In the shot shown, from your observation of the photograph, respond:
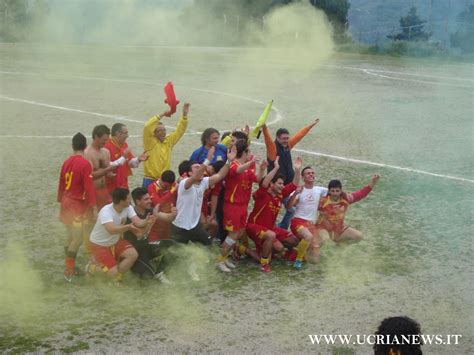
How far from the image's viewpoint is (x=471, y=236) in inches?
369

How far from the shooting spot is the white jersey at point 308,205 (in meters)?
8.70

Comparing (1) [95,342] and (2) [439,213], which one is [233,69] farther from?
(1) [95,342]

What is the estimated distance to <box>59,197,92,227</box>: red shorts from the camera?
766 cm

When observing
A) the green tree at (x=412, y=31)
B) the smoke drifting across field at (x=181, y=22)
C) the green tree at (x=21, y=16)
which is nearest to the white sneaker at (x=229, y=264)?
the smoke drifting across field at (x=181, y=22)

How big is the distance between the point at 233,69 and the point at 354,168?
53.6 ft

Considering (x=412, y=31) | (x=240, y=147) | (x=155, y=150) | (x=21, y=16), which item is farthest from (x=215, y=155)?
(x=412, y=31)

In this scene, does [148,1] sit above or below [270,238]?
above

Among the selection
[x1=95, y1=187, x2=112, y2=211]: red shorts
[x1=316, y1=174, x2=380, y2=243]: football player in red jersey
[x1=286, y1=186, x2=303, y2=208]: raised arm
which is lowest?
[x1=316, y1=174, x2=380, y2=243]: football player in red jersey

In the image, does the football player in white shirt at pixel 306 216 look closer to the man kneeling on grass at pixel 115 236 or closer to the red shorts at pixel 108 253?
the man kneeling on grass at pixel 115 236

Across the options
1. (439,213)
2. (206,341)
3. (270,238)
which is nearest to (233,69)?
(439,213)

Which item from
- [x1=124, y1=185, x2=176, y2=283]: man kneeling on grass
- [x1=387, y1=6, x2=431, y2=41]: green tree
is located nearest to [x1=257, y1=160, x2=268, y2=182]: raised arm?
[x1=124, y1=185, x2=176, y2=283]: man kneeling on grass

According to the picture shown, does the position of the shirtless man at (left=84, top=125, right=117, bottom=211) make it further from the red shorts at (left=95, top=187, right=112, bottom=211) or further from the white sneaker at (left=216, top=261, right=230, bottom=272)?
the white sneaker at (left=216, top=261, right=230, bottom=272)

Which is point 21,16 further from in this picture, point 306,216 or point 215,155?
point 306,216

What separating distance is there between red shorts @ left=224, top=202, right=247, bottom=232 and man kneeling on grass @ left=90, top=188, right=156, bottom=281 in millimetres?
1099
